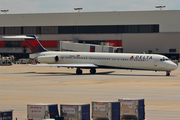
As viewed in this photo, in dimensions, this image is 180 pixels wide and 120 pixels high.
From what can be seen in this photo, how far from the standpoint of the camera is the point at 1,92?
2764 cm

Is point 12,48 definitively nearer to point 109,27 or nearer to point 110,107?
point 109,27

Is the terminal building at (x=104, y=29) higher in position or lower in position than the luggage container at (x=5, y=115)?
higher

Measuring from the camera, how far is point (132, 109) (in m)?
15.5

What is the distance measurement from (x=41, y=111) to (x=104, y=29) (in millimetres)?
78829

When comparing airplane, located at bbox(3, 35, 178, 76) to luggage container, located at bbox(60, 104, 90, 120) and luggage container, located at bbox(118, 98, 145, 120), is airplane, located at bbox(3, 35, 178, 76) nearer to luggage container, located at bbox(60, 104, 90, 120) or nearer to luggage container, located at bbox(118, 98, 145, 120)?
luggage container, located at bbox(118, 98, 145, 120)

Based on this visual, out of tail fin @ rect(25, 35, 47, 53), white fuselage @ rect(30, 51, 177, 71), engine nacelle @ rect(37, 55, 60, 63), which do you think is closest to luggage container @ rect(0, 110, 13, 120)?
white fuselage @ rect(30, 51, 177, 71)

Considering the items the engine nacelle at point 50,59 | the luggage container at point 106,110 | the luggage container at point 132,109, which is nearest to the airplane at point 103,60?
the engine nacelle at point 50,59

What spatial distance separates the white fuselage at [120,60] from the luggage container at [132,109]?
30.6 metres

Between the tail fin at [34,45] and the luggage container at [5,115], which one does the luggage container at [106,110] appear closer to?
the luggage container at [5,115]

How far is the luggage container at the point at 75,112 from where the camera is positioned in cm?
1420

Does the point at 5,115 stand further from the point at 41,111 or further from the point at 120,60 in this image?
the point at 120,60

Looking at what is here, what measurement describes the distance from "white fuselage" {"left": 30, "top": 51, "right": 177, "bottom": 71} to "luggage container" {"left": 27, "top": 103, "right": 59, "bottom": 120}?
3257cm

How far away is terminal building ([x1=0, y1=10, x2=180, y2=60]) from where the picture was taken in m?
87.9

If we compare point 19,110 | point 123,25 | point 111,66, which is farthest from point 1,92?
point 123,25
